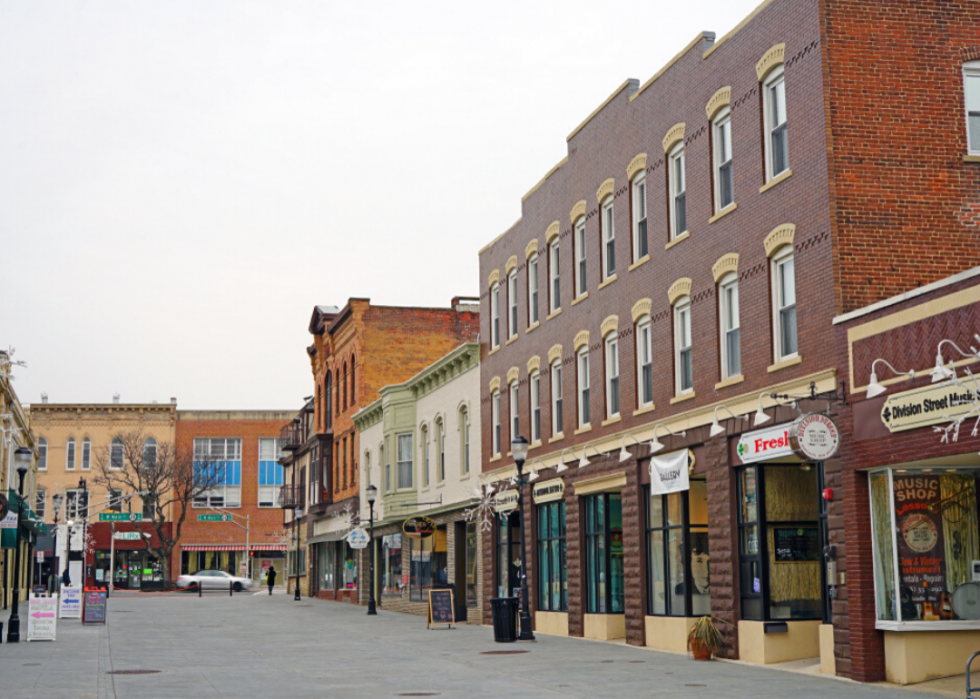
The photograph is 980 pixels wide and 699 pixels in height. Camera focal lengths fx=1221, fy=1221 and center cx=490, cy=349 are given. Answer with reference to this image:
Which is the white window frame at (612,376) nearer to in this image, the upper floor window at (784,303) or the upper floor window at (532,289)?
the upper floor window at (532,289)

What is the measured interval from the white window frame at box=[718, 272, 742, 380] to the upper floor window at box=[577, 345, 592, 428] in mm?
6968

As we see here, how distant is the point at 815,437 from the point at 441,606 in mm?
16884

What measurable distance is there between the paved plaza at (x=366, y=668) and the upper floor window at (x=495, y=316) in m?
8.31

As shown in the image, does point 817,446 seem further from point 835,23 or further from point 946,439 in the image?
point 835,23

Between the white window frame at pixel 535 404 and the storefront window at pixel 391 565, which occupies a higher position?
the white window frame at pixel 535 404

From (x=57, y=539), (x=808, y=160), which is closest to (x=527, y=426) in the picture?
(x=808, y=160)

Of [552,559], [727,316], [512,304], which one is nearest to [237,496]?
[512,304]

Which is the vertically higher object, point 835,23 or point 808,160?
point 835,23

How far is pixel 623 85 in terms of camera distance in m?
26.9

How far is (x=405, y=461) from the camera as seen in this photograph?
44531 mm

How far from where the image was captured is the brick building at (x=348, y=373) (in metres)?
51.0

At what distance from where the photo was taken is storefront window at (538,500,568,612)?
2994cm

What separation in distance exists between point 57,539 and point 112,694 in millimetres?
51724

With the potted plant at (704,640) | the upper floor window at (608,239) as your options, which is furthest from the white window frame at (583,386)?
the potted plant at (704,640)
